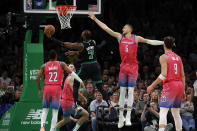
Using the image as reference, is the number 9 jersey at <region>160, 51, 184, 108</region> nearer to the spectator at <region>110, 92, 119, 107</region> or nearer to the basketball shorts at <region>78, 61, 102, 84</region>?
the basketball shorts at <region>78, 61, 102, 84</region>

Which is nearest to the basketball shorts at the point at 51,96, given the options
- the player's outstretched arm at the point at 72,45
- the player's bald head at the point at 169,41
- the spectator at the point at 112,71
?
the player's outstretched arm at the point at 72,45

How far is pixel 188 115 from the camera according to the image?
17.3 meters

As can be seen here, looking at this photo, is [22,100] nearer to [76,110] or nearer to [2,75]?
[76,110]

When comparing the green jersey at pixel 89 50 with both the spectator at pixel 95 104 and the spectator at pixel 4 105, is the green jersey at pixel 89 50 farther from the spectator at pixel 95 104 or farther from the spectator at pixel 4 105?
the spectator at pixel 4 105

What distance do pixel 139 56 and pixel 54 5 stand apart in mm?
6905

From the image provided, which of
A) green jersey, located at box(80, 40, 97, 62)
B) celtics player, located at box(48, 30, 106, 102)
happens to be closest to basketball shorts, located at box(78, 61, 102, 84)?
celtics player, located at box(48, 30, 106, 102)

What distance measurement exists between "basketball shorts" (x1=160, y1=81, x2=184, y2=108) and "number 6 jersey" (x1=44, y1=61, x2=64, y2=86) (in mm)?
2868

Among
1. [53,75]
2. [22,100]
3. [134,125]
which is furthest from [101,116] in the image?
[53,75]

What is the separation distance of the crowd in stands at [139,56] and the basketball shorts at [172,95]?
11.5 feet

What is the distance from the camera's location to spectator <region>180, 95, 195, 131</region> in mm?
17109

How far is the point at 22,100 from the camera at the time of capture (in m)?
15.4

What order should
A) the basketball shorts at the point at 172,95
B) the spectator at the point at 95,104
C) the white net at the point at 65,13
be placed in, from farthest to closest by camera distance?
the spectator at the point at 95,104
the white net at the point at 65,13
the basketball shorts at the point at 172,95

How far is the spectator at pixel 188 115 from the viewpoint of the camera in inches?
674

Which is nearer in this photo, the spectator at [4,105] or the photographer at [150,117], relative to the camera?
the photographer at [150,117]
